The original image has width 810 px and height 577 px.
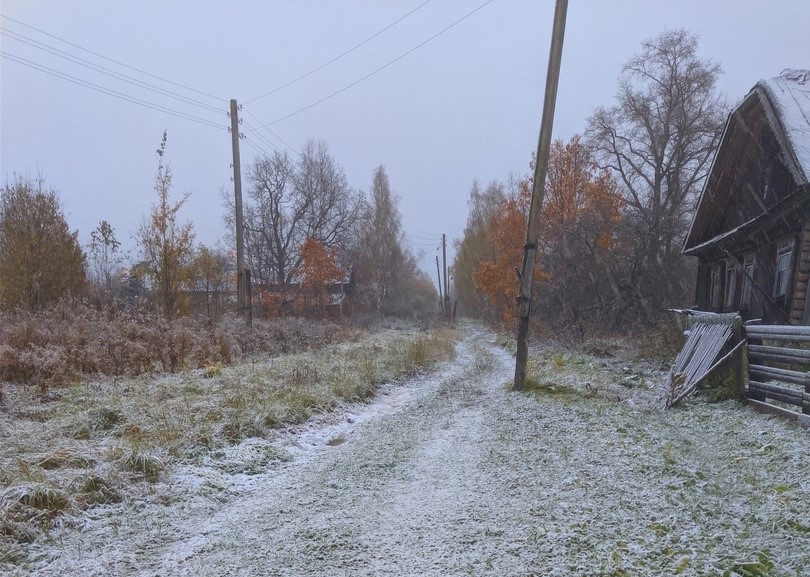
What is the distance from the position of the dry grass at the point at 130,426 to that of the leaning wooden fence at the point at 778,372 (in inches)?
236

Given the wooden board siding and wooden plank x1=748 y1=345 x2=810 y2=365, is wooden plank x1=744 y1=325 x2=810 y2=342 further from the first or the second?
the wooden board siding

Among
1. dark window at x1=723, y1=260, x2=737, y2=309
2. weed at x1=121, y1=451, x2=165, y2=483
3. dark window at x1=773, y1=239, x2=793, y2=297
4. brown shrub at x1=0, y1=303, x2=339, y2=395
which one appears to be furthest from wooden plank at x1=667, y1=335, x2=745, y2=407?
brown shrub at x1=0, y1=303, x2=339, y2=395

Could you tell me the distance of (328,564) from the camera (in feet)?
10.6

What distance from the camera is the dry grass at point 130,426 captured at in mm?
4078

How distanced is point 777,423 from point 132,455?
682 cm

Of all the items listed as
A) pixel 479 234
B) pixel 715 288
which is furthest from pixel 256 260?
pixel 715 288

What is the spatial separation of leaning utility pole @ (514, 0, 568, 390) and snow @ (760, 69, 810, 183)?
451 centimetres

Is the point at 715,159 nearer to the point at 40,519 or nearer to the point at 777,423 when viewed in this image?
the point at 777,423

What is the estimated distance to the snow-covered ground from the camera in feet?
10.1

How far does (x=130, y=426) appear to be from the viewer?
20.1 feet

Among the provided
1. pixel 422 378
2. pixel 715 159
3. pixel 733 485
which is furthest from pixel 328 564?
pixel 715 159

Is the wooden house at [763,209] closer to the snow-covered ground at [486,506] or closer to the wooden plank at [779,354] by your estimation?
the wooden plank at [779,354]

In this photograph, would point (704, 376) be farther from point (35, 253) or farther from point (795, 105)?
point (35, 253)

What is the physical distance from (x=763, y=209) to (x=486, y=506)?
41.4 ft
